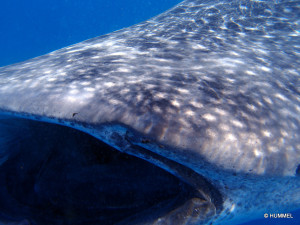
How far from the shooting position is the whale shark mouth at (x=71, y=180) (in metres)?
2.12

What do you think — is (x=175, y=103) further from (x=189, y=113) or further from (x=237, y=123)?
(x=237, y=123)

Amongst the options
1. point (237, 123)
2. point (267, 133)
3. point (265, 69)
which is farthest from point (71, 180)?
point (265, 69)

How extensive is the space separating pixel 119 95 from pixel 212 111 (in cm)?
67

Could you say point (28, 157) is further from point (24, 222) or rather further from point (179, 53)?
point (179, 53)

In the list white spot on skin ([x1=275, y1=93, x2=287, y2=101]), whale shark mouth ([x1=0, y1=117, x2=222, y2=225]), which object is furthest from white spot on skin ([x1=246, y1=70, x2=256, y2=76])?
whale shark mouth ([x1=0, y1=117, x2=222, y2=225])

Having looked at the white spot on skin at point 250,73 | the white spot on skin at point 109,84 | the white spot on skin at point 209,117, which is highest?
the white spot on skin at point 109,84

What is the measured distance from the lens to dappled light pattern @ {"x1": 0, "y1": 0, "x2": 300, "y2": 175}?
4.79 ft

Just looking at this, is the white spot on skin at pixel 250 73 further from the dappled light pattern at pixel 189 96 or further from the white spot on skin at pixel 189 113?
the white spot on skin at pixel 189 113

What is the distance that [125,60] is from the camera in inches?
95.0

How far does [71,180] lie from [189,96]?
1.56 metres

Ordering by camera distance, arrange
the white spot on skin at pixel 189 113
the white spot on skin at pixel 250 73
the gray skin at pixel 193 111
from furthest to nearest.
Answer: the white spot on skin at pixel 250 73, the white spot on skin at pixel 189 113, the gray skin at pixel 193 111

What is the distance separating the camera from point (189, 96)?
173cm

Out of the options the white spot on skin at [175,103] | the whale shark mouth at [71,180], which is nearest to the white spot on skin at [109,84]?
the white spot on skin at [175,103]

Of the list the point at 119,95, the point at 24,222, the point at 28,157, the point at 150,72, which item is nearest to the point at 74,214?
the point at 24,222
